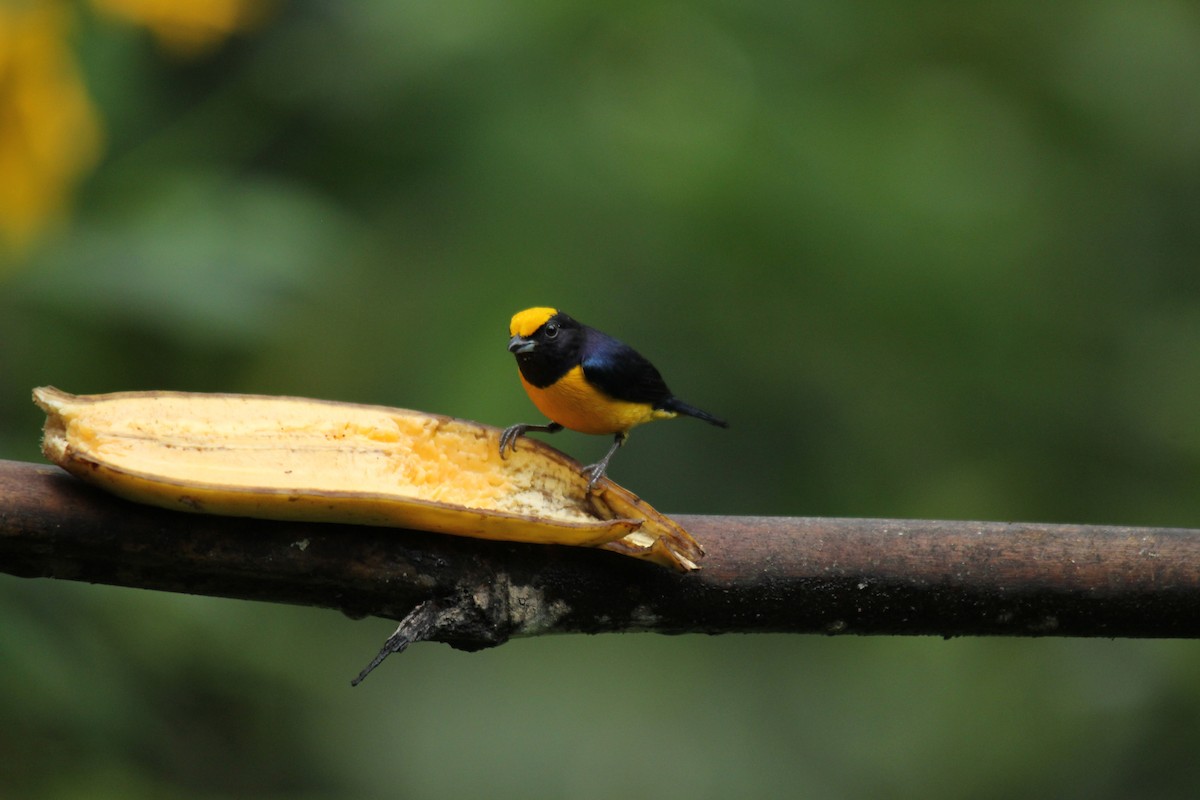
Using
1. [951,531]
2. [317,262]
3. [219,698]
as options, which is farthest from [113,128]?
[951,531]

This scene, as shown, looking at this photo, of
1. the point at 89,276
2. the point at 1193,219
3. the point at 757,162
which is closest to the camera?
the point at 89,276

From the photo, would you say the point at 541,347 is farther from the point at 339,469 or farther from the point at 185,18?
the point at 185,18

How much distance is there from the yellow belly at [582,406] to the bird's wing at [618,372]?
0.06 feet

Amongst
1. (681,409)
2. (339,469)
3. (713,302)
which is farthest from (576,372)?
(713,302)

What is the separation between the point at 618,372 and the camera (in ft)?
8.36

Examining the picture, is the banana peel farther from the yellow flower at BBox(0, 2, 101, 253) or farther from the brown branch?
the yellow flower at BBox(0, 2, 101, 253)

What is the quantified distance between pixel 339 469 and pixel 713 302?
8.20 feet

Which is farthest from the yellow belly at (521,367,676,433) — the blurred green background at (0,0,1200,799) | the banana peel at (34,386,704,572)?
the blurred green background at (0,0,1200,799)

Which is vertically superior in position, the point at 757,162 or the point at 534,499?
the point at 757,162

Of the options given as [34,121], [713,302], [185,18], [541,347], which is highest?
[185,18]

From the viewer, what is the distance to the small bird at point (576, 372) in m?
2.54

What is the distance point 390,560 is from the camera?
167 centimetres

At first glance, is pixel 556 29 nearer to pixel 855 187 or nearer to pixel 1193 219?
pixel 855 187

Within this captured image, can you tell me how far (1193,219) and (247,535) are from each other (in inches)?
172
